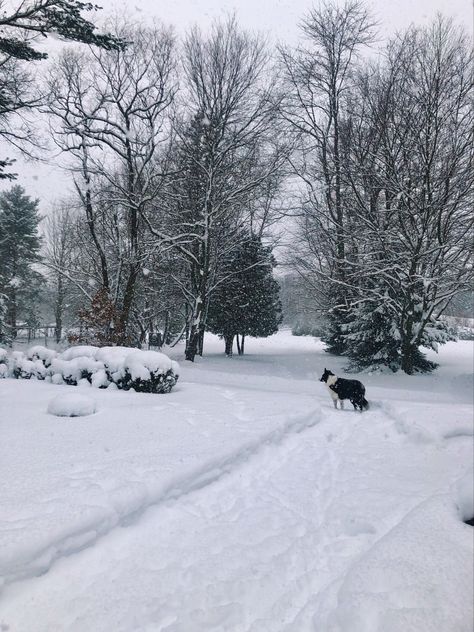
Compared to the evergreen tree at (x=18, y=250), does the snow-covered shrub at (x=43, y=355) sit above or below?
below

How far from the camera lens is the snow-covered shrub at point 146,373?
30.8 feet

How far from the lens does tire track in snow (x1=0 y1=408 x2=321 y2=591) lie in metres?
2.64

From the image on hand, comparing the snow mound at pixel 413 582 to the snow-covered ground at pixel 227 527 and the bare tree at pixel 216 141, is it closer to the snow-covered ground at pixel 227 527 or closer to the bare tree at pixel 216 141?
the snow-covered ground at pixel 227 527

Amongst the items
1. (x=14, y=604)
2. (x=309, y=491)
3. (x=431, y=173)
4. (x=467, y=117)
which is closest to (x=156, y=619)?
(x=14, y=604)

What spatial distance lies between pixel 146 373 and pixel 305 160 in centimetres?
1392

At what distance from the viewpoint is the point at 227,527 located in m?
3.48

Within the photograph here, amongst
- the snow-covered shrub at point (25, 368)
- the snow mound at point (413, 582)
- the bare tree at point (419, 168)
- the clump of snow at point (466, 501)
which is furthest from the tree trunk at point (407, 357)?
the snow-covered shrub at point (25, 368)

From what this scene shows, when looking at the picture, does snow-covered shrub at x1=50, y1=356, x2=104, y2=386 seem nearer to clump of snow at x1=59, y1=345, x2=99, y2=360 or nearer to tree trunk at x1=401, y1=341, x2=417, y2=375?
clump of snow at x1=59, y1=345, x2=99, y2=360

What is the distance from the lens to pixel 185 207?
18.7m

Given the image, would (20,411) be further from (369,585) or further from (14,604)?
(369,585)

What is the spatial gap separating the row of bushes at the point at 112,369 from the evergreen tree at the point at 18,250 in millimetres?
20325

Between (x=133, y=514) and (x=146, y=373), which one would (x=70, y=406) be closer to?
(x=146, y=373)

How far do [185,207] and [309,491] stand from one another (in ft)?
54.2

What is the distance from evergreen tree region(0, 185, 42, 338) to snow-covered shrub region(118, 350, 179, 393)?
22.7m
